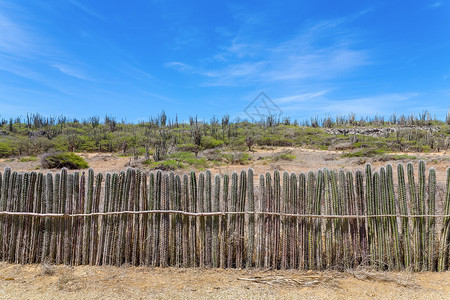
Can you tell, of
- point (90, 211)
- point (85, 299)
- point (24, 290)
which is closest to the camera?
point (85, 299)

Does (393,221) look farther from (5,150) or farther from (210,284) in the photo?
(5,150)

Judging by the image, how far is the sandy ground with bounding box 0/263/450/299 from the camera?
4.09 meters

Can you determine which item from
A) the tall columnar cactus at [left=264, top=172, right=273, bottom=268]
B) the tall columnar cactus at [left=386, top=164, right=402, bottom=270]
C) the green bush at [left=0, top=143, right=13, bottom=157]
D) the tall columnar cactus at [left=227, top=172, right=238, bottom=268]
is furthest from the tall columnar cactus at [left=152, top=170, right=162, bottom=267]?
the green bush at [left=0, top=143, right=13, bottom=157]

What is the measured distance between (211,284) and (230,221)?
41.1 inches

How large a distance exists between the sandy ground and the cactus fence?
0.22m

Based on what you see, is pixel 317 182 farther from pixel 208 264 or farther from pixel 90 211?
pixel 90 211

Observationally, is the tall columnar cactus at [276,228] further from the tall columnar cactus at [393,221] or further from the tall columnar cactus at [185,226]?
the tall columnar cactus at [393,221]

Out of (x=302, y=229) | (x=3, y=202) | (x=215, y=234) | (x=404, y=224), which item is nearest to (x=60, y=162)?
→ (x=3, y=202)

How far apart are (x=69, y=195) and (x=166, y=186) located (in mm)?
1815

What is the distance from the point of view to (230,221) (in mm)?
4906

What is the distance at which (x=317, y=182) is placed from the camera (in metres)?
4.84

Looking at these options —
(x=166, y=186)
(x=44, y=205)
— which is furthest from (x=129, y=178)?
(x=44, y=205)

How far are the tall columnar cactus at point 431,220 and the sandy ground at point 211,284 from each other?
0.82 feet

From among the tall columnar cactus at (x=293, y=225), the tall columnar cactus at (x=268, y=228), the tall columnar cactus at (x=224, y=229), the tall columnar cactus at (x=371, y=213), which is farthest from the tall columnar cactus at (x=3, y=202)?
the tall columnar cactus at (x=371, y=213)
